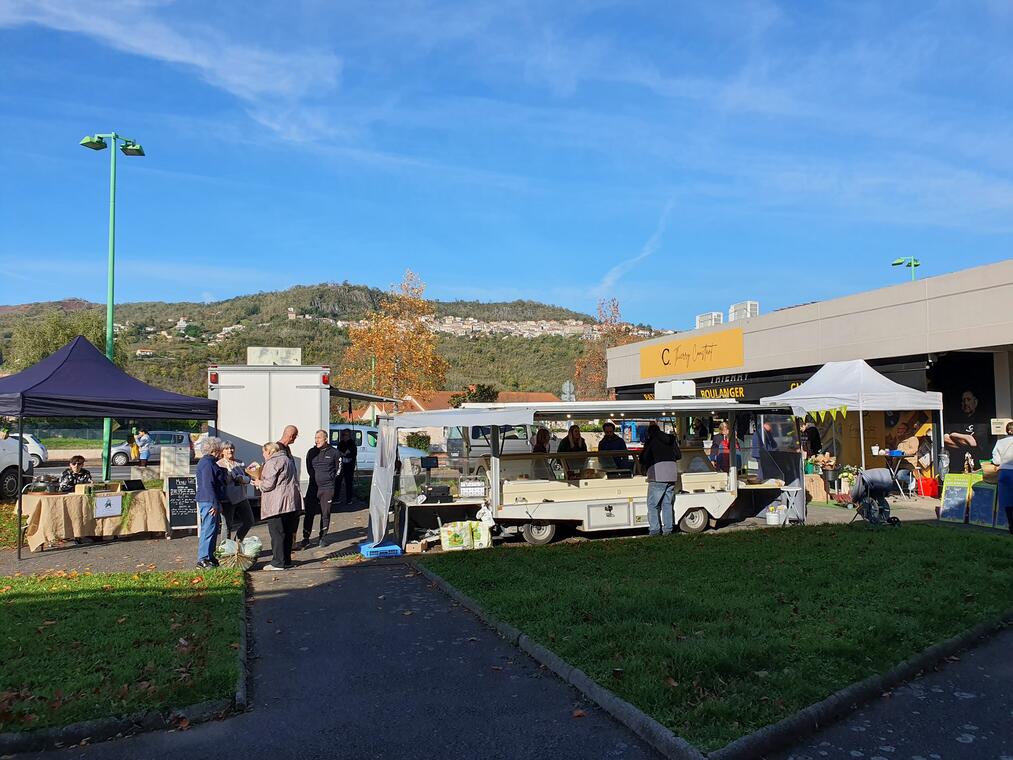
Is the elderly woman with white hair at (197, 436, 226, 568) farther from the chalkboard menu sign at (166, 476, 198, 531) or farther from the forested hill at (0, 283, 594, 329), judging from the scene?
the forested hill at (0, 283, 594, 329)

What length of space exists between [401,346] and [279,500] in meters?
23.6

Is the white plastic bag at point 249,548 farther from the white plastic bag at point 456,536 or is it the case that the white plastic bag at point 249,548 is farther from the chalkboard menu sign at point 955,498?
the chalkboard menu sign at point 955,498

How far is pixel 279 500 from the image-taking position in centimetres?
972

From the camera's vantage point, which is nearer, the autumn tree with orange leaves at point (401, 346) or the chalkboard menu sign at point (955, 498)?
the chalkboard menu sign at point (955, 498)

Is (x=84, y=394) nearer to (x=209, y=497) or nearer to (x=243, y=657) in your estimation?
(x=209, y=497)

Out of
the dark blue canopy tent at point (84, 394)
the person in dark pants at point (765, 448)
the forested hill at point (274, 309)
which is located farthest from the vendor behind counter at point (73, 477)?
the forested hill at point (274, 309)

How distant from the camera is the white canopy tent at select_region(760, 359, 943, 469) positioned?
615 inches

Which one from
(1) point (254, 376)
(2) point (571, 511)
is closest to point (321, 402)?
(1) point (254, 376)

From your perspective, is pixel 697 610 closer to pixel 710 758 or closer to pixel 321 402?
pixel 710 758

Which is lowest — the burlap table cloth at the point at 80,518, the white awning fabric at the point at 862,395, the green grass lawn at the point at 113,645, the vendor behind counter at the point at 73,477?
the green grass lawn at the point at 113,645

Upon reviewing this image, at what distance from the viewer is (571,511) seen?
36.7 feet

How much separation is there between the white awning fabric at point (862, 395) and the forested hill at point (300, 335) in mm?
46260

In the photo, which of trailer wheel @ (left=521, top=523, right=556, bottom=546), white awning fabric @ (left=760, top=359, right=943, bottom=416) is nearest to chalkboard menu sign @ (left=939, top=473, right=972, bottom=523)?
white awning fabric @ (left=760, top=359, right=943, bottom=416)

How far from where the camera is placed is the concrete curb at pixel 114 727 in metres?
4.51
